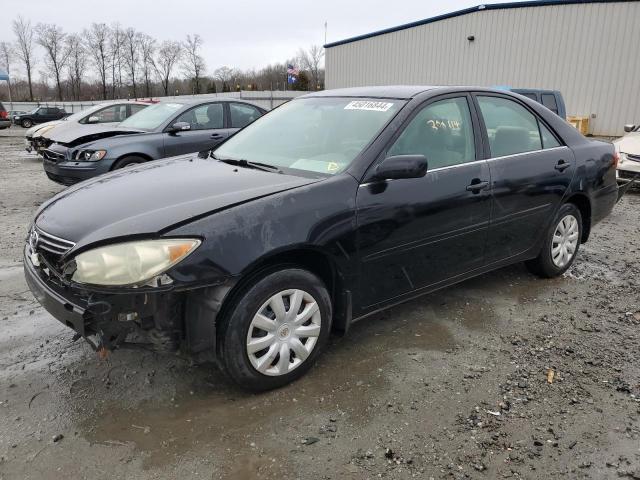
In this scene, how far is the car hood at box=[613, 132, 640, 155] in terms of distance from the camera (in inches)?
352

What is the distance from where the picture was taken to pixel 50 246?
2678 millimetres

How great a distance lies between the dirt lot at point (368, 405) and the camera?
2361 mm

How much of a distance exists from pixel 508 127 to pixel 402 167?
4.97 ft

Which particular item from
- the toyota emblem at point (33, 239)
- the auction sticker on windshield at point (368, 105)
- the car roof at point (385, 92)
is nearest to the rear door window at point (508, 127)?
the car roof at point (385, 92)

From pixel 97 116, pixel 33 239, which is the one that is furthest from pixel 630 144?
pixel 97 116

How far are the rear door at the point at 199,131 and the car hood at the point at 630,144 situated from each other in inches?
266

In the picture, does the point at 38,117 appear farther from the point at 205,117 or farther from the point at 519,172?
the point at 519,172

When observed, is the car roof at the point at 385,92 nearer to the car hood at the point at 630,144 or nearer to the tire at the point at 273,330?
the tire at the point at 273,330

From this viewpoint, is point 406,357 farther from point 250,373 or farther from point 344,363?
point 250,373

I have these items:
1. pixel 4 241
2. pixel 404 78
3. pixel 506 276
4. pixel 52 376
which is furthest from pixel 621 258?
pixel 404 78

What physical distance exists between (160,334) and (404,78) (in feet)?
86.7

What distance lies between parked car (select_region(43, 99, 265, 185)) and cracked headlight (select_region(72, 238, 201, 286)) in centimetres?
523

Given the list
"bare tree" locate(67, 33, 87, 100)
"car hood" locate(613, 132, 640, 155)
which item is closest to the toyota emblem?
"car hood" locate(613, 132, 640, 155)

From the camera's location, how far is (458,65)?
948 inches
